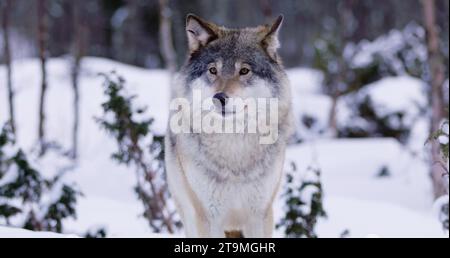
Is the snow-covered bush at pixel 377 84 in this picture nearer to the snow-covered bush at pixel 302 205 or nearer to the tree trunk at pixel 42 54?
the tree trunk at pixel 42 54

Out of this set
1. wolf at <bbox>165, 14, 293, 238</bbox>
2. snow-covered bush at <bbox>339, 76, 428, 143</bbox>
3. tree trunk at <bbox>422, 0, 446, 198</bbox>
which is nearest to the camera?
wolf at <bbox>165, 14, 293, 238</bbox>

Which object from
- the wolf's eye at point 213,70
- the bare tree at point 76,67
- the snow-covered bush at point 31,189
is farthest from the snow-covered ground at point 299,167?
the wolf's eye at point 213,70

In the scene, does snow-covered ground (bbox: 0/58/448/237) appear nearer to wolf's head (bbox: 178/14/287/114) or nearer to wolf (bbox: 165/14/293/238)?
wolf (bbox: 165/14/293/238)

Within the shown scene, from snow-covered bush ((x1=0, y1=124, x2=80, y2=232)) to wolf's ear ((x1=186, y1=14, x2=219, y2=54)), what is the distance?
258 centimetres

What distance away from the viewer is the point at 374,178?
11.9m

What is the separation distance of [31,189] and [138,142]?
1.13 meters

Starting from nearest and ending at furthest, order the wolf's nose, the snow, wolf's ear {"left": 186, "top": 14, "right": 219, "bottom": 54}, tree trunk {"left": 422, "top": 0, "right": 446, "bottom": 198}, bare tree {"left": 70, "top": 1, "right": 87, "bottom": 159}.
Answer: the snow
the wolf's nose
wolf's ear {"left": 186, "top": 14, "right": 219, "bottom": 54}
tree trunk {"left": 422, "top": 0, "right": 446, "bottom": 198}
bare tree {"left": 70, "top": 1, "right": 87, "bottom": 159}

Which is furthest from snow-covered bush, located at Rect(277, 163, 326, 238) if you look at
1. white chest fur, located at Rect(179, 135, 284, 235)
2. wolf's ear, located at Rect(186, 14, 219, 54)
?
wolf's ear, located at Rect(186, 14, 219, 54)

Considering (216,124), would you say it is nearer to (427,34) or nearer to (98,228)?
(98,228)

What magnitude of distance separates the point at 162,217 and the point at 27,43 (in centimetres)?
1909

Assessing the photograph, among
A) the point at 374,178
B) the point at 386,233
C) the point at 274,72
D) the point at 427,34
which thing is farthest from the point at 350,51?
the point at 274,72

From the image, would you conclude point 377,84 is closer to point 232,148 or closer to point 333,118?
point 333,118

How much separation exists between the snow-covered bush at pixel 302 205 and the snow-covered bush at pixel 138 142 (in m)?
1.23

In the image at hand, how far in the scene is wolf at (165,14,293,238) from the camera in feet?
14.0
